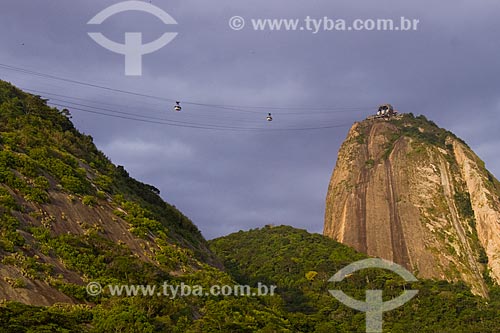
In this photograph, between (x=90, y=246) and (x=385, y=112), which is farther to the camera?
(x=385, y=112)

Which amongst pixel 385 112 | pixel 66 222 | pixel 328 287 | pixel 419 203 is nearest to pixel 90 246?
pixel 66 222

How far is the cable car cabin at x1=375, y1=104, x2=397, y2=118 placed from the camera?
5472 inches

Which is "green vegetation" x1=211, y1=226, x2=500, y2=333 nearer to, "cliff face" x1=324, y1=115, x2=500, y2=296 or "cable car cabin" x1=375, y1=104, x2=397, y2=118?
"cliff face" x1=324, y1=115, x2=500, y2=296

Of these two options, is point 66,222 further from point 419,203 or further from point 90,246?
point 419,203

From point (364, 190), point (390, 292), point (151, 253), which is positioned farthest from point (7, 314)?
point (364, 190)

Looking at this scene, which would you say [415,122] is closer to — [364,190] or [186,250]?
[364,190]

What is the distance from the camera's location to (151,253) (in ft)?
122

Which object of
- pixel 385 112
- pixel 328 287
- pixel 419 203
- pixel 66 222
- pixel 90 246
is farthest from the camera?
pixel 385 112

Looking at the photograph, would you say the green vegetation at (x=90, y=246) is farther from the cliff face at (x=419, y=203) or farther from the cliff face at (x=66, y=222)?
the cliff face at (x=419, y=203)

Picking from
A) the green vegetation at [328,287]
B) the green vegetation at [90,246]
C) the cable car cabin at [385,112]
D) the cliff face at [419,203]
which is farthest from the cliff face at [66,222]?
→ the cable car cabin at [385,112]

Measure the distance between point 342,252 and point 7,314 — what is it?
83.6 meters

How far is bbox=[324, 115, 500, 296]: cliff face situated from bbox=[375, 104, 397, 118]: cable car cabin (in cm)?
769

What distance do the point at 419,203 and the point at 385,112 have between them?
37.2m

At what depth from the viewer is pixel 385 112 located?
140m
